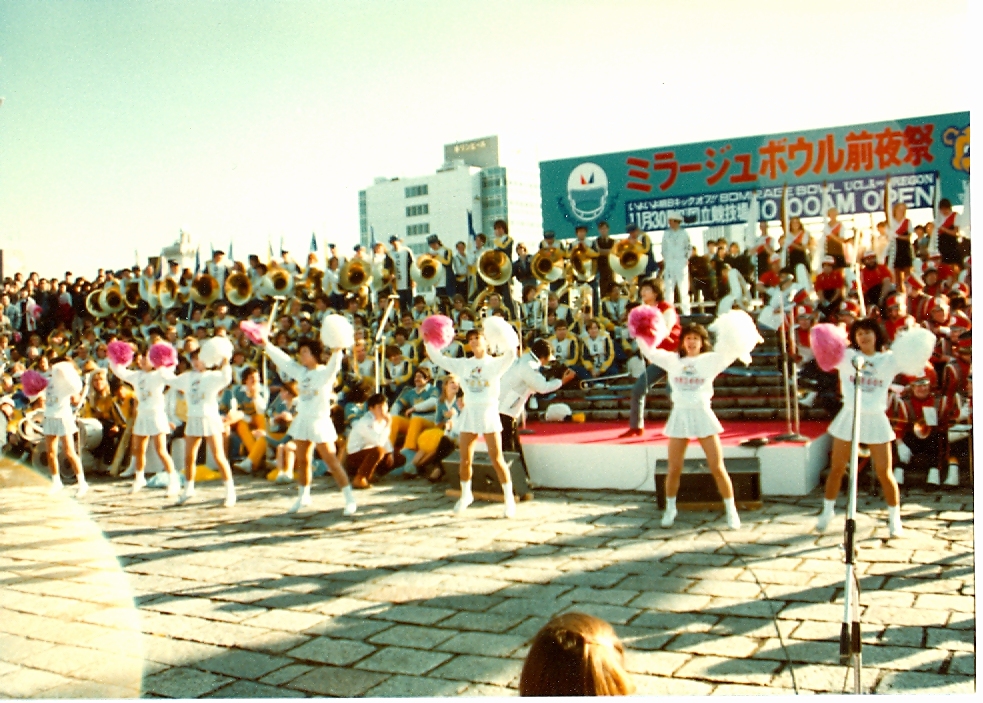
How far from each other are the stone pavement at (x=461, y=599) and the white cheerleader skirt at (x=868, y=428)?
627 millimetres

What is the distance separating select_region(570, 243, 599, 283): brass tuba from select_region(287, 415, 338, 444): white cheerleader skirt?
5595 mm

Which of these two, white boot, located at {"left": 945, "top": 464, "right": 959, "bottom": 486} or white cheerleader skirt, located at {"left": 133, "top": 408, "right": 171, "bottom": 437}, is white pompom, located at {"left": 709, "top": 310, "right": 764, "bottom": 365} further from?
white cheerleader skirt, located at {"left": 133, "top": 408, "right": 171, "bottom": 437}

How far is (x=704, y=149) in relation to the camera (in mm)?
12992

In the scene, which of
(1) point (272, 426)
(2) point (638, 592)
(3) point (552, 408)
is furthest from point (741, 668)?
(1) point (272, 426)

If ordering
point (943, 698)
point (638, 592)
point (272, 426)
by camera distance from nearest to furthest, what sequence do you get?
point (943, 698) < point (638, 592) < point (272, 426)

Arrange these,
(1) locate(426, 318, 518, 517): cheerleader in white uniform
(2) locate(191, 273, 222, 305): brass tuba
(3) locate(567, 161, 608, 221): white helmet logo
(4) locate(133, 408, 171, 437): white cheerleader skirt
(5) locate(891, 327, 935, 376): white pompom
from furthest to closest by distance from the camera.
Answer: (3) locate(567, 161, 608, 221): white helmet logo, (2) locate(191, 273, 222, 305): brass tuba, (4) locate(133, 408, 171, 437): white cheerleader skirt, (1) locate(426, 318, 518, 517): cheerleader in white uniform, (5) locate(891, 327, 935, 376): white pompom

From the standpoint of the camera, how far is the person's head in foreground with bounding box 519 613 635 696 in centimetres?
161

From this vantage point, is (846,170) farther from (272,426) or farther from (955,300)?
(272,426)

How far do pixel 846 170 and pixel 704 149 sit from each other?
2959mm

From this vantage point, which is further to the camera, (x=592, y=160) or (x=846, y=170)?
(x=592, y=160)

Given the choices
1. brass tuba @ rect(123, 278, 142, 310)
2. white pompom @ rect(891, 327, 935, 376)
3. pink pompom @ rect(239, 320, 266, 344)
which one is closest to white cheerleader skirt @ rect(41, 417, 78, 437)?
pink pompom @ rect(239, 320, 266, 344)

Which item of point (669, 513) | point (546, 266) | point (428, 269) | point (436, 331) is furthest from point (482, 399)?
point (428, 269)

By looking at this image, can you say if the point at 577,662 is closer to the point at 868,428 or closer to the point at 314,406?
the point at 868,428

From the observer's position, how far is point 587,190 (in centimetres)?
1433
